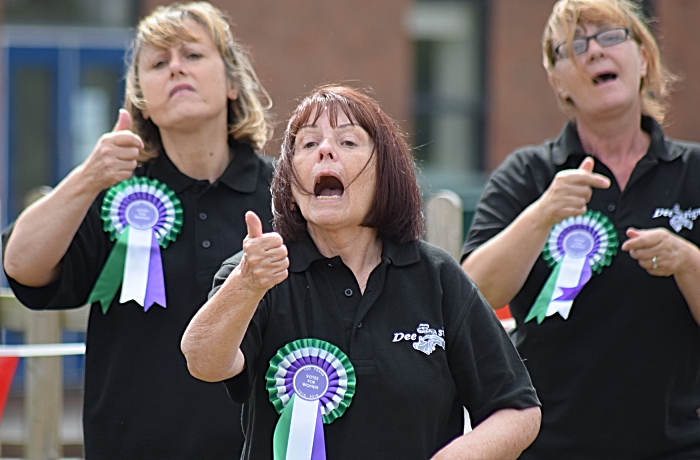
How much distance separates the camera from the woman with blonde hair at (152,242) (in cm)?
264

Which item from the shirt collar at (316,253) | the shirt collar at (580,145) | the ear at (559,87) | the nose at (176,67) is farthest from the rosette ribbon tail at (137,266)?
the ear at (559,87)

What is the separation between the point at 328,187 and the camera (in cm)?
220

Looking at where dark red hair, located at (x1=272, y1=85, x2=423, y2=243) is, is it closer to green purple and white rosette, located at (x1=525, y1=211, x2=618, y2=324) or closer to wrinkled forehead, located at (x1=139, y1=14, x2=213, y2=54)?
green purple and white rosette, located at (x1=525, y1=211, x2=618, y2=324)

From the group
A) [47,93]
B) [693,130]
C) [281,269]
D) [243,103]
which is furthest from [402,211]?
[693,130]

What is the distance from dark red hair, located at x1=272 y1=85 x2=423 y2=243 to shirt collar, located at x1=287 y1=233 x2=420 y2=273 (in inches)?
0.7

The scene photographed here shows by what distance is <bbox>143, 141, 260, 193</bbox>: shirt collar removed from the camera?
9.62ft

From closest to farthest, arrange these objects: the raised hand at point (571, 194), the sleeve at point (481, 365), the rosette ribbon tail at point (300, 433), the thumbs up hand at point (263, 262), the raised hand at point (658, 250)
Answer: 1. the thumbs up hand at point (263, 262)
2. the rosette ribbon tail at point (300, 433)
3. the sleeve at point (481, 365)
4. the raised hand at point (658, 250)
5. the raised hand at point (571, 194)

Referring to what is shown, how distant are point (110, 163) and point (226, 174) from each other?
48cm

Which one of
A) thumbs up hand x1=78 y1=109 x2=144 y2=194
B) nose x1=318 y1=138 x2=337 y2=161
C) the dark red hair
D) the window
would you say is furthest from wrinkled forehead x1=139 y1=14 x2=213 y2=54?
the window

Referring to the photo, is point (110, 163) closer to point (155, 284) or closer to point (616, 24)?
point (155, 284)

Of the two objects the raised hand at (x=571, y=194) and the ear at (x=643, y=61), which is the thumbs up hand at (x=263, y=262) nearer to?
the raised hand at (x=571, y=194)

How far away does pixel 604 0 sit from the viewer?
10.0 feet

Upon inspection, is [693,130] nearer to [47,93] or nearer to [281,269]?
[47,93]

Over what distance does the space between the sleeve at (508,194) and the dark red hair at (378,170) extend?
0.72 m
